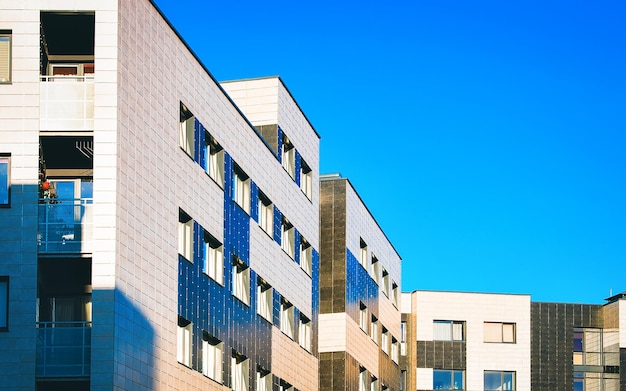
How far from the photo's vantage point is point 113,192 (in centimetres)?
3716

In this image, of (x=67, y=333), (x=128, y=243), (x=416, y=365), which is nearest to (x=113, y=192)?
(x=128, y=243)

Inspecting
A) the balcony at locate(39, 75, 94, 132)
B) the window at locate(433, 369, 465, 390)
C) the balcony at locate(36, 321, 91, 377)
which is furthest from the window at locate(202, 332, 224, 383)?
the window at locate(433, 369, 465, 390)

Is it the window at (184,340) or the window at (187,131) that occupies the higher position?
the window at (187,131)

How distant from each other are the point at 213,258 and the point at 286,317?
10.8m

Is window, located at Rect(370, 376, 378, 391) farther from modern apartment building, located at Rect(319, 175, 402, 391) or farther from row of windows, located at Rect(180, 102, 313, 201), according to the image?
row of windows, located at Rect(180, 102, 313, 201)

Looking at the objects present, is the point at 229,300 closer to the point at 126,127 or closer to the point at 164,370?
the point at 164,370

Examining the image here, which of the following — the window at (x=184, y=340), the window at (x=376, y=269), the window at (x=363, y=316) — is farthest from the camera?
the window at (x=376, y=269)

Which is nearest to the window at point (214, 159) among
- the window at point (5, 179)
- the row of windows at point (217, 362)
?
the row of windows at point (217, 362)

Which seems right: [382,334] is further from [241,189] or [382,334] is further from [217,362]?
[217,362]

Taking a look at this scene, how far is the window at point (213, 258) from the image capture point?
4678 centimetres

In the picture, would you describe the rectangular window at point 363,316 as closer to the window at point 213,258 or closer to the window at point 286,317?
the window at point 286,317

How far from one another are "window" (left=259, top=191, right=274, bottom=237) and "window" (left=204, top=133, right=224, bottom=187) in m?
5.83

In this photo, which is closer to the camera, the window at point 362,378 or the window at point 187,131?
the window at point 187,131

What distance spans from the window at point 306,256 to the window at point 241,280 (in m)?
10.0
